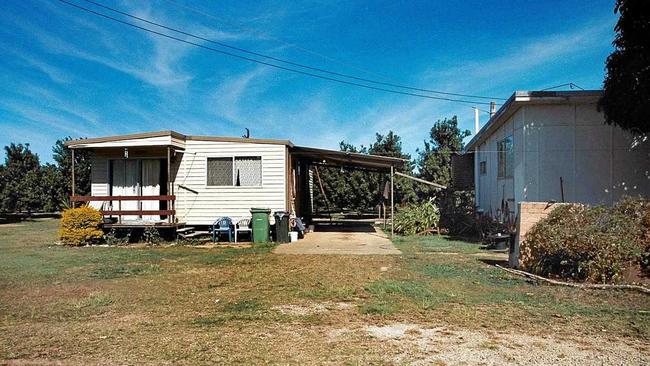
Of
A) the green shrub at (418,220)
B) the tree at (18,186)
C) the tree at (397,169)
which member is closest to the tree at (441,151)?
the tree at (397,169)

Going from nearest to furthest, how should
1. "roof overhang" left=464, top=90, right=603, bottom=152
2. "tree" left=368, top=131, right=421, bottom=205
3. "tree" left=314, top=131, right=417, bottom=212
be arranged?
"roof overhang" left=464, top=90, right=603, bottom=152 → "tree" left=368, top=131, right=421, bottom=205 → "tree" left=314, top=131, right=417, bottom=212

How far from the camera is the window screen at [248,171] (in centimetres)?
1484

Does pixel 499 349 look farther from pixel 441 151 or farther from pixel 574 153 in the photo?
pixel 441 151

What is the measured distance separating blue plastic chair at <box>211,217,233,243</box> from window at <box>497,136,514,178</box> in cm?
898

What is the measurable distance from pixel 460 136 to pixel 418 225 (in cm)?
990

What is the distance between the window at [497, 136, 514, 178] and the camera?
14.4 metres

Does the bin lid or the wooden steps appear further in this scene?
the wooden steps

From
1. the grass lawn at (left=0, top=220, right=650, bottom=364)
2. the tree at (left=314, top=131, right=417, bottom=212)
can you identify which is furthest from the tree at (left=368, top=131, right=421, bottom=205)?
the grass lawn at (left=0, top=220, right=650, bottom=364)

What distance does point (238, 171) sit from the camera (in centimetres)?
1491

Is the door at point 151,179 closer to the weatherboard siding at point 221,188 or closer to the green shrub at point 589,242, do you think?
the weatherboard siding at point 221,188

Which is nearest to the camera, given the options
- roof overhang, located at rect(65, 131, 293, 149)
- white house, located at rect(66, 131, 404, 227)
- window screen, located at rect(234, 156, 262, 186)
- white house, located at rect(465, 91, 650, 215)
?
white house, located at rect(465, 91, 650, 215)

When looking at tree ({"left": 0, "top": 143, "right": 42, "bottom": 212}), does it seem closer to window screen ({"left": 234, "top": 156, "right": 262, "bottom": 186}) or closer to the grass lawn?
window screen ({"left": 234, "top": 156, "right": 262, "bottom": 186})

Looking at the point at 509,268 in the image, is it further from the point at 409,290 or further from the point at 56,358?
the point at 56,358

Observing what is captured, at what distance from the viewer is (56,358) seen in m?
4.11
